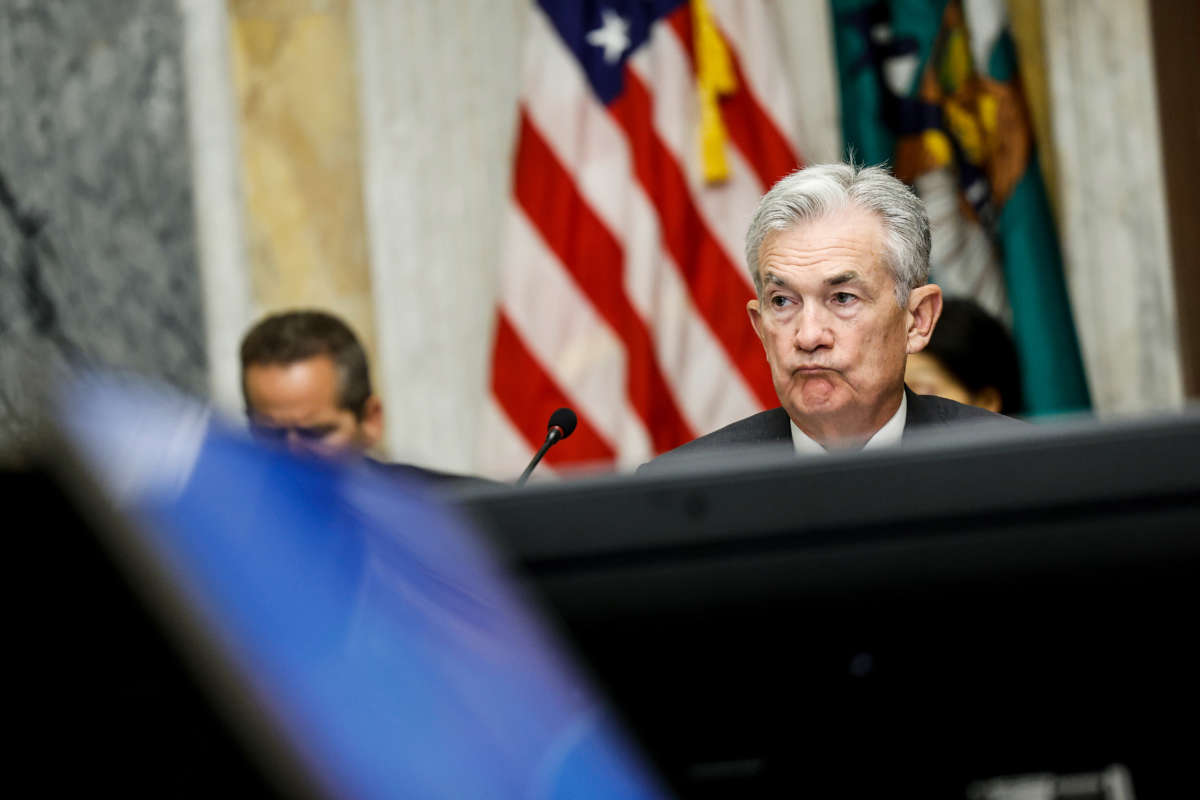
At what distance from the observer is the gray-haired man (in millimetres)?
1881

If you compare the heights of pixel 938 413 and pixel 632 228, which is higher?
pixel 632 228

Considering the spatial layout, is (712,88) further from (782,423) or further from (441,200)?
(782,423)

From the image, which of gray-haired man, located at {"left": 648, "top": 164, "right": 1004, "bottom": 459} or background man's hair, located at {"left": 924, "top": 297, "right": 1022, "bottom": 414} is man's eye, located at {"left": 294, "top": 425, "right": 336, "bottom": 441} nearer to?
gray-haired man, located at {"left": 648, "top": 164, "right": 1004, "bottom": 459}

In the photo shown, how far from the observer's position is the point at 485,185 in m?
4.21

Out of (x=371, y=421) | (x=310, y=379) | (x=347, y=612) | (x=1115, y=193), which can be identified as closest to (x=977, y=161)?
(x=1115, y=193)

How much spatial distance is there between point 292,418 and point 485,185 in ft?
4.86

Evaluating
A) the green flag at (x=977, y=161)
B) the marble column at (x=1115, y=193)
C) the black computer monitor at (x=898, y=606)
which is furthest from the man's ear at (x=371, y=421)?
the black computer monitor at (x=898, y=606)

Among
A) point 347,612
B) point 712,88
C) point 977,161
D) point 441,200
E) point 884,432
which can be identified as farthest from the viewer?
point 441,200

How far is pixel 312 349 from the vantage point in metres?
2.96

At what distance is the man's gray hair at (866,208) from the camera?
1.91 meters

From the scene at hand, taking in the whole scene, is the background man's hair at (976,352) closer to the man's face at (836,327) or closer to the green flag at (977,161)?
the green flag at (977,161)

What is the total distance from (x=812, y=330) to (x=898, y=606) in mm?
1211

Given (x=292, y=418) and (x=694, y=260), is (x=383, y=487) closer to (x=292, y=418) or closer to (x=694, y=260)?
(x=292, y=418)

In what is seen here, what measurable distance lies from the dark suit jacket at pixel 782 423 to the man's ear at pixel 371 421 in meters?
1.20
